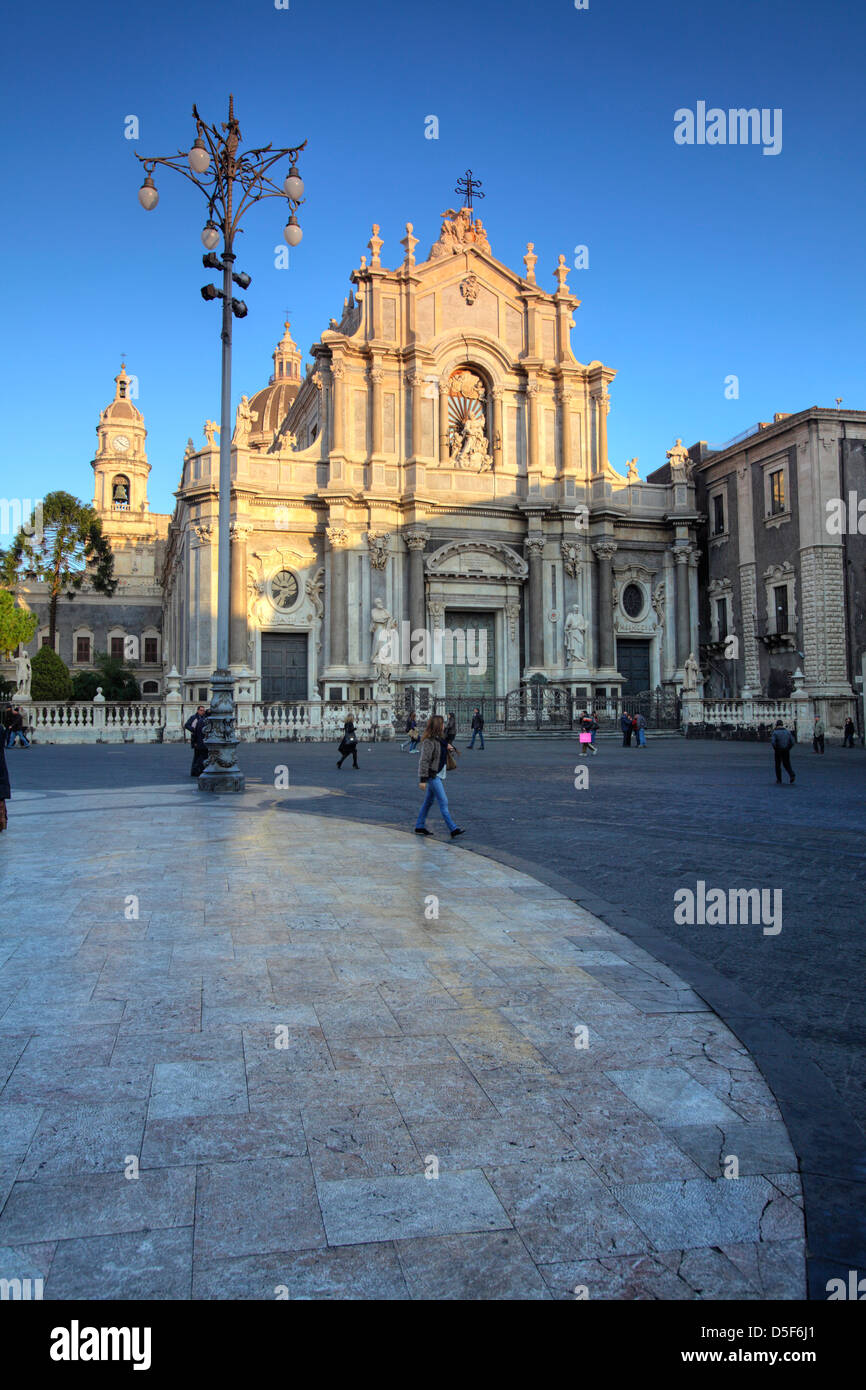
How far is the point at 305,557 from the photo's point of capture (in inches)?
1478

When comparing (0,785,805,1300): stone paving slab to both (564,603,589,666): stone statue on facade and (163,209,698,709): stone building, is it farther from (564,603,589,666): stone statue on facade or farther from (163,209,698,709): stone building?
(564,603,589,666): stone statue on facade

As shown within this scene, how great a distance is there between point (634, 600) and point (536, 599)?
18.3 ft

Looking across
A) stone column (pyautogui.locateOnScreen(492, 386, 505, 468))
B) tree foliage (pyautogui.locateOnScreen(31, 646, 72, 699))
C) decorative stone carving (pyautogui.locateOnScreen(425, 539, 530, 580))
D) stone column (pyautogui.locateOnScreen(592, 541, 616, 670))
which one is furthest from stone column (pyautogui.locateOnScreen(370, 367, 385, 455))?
tree foliage (pyautogui.locateOnScreen(31, 646, 72, 699))

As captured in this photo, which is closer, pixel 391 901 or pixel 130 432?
pixel 391 901

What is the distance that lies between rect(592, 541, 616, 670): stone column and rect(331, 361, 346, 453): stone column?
11838mm

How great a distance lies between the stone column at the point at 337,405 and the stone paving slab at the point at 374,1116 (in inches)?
1316

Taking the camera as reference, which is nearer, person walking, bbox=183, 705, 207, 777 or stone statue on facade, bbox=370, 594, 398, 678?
person walking, bbox=183, 705, 207, 777

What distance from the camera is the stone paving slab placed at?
234cm

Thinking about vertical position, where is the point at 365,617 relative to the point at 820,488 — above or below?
below

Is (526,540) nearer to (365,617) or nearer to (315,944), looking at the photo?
(365,617)

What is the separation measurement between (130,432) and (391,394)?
50304mm

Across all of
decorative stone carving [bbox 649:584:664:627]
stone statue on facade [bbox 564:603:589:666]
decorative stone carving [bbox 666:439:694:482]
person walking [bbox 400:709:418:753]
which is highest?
decorative stone carving [bbox 666:439:694:482]
